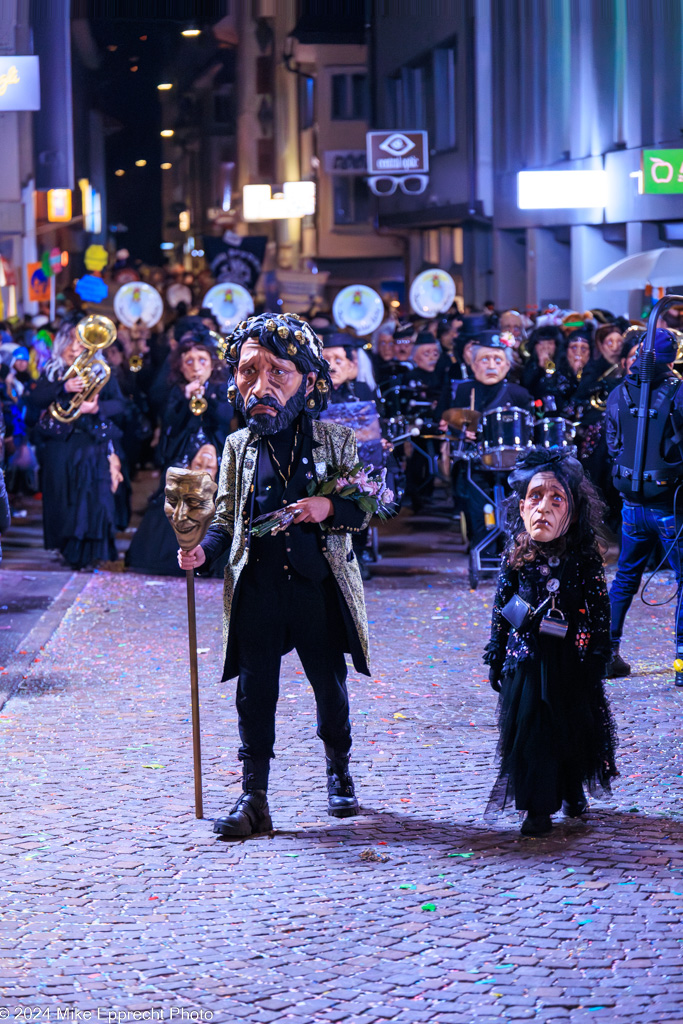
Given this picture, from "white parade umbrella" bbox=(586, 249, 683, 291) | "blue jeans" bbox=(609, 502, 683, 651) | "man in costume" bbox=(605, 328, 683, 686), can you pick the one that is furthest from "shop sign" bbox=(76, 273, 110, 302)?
"blue jeans" bbox=(609, 502, 683, 651)

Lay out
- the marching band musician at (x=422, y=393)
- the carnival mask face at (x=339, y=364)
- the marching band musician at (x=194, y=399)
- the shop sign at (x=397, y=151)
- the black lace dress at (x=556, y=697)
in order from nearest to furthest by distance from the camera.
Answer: the black lace dress at (x=556, y=697)
the carnival mask face at (x=339, y=364)
the marching band musician at (x=194, y=399)
the marching band musician at (x=422, y=393)
the shop sign at (x=397, y=151)

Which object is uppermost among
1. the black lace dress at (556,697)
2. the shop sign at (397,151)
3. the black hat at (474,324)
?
the shop sign at (397,151)

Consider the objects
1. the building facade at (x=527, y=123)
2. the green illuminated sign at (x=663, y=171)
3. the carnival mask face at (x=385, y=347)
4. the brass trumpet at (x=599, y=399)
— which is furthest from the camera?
the building facade at (x=527, y=123)

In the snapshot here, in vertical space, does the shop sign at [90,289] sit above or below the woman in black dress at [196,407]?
above

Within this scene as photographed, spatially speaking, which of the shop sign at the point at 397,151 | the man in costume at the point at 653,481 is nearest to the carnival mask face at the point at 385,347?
the shop sign at the point at 397,151

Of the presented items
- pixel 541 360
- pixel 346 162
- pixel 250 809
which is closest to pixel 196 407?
pixel 541 360

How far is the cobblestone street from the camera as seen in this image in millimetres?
4586

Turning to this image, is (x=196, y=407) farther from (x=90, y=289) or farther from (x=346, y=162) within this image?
(x=346, y=162)

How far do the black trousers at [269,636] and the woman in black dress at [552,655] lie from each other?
26.7 inches

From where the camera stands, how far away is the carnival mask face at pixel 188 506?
19.7 ft

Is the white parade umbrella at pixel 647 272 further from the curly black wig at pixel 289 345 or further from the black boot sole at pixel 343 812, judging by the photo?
the black boot sole at pixel 343 812

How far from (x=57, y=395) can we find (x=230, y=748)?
6365 millimetres

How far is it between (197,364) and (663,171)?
11826mm

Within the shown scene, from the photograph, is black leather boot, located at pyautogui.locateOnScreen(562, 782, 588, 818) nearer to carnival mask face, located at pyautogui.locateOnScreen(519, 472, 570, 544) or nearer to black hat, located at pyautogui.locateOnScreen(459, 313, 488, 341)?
carnival mask face, located at pyautogui.locateOnScreen(519, 472, 570, 544)
